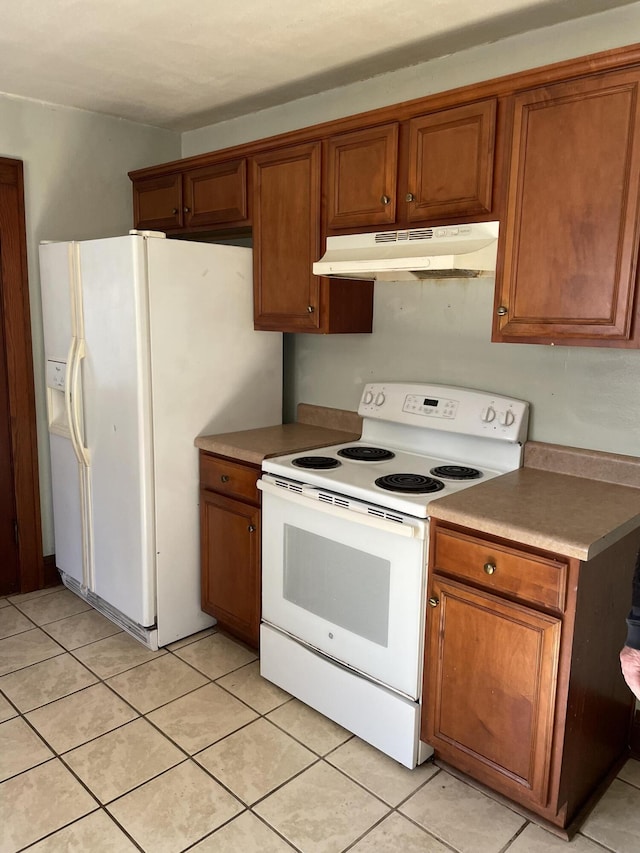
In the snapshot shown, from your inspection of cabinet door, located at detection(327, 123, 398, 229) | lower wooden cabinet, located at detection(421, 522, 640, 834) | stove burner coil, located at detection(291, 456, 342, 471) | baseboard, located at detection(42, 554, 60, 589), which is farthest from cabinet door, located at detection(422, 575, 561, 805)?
baseboard, located at detection(42, 554, 60, 589)

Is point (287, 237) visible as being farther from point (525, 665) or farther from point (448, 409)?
point (525, 665)

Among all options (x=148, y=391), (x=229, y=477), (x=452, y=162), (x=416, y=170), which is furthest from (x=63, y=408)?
(x=452, y=162)

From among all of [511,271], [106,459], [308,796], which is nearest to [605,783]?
[308,796]

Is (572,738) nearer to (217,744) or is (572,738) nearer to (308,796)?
(308,796)

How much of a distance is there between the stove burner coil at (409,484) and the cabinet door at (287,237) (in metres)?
0.77

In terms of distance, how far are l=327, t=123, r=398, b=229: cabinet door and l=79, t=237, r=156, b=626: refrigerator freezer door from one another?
2.54ft

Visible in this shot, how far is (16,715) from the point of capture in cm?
233

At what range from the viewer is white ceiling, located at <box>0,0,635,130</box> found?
6.80 feet

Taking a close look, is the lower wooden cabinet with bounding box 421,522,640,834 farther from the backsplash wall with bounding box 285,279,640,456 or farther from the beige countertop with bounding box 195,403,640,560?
the backsplash wall with bounding box 285,279,640,456

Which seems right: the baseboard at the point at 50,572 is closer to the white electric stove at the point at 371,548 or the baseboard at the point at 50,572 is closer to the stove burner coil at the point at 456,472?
the white electric stove at the point at 371,548

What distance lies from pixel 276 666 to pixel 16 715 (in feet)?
3.06

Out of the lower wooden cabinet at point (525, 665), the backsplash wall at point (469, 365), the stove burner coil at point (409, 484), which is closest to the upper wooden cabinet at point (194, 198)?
the backsplash wall at point (469, 365)

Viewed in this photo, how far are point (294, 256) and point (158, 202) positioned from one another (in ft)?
3.36

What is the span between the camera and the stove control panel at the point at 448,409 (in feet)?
7.68
